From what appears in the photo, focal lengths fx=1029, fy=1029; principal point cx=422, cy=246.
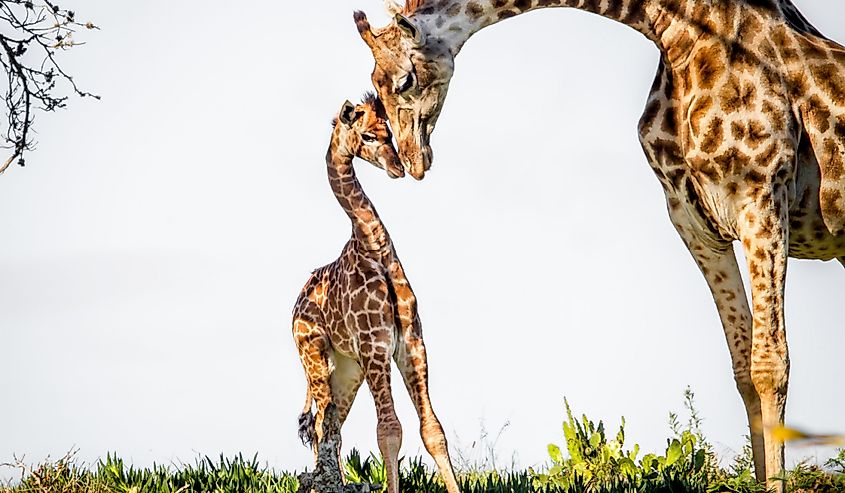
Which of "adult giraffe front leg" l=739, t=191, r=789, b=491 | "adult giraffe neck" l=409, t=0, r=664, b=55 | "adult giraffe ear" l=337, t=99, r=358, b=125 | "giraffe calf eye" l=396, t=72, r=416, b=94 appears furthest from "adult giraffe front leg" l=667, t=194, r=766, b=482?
"adult giraffe ear" l=337, t=99, r=358, b=125

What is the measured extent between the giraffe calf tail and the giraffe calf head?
1852 millimetres

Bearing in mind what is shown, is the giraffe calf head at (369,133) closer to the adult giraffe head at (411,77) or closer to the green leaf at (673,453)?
the adult giraffe head at (411,77)

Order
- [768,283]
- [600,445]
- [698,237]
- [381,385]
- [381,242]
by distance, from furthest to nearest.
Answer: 1. [600,445]
2. [381,242]
3. [381,385]
4. [698,237]
5. [768,283]

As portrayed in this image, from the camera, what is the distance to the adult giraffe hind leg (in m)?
6.29

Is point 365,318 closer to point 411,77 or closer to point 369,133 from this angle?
point 369,133

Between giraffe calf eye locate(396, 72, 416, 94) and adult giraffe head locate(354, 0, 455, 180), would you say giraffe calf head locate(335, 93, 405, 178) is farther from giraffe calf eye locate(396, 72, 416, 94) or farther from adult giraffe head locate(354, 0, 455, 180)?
giraffe calf eye locate(396, 72, 416, 94)

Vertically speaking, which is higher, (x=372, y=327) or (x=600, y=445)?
(x=372, y=327)

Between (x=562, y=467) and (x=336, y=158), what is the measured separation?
2803mm

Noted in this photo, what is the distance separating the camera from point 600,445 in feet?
24.7

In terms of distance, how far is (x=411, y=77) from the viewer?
18.2 ft

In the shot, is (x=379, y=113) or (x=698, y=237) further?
(x=379, y=113)

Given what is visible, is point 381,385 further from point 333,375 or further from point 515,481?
point 515,481

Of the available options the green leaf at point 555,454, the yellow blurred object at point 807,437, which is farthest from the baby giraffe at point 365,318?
the yellow blurred object at point 807,437

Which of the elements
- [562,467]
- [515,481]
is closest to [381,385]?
[515,481]
